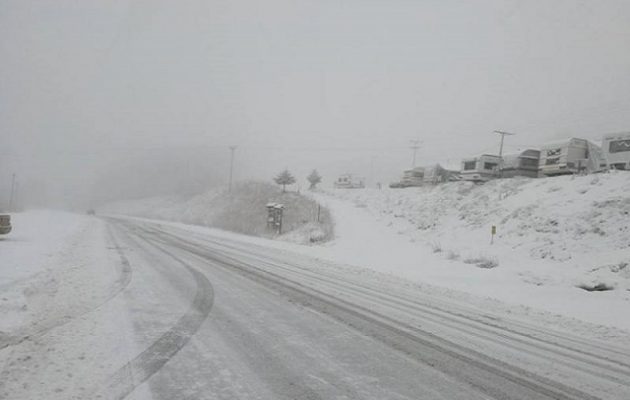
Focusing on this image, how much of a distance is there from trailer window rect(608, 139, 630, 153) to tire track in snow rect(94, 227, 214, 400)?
84.4 feet

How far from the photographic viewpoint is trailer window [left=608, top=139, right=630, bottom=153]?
77.7 feet

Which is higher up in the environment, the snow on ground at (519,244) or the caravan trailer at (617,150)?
the caravan trailer at (617,150)

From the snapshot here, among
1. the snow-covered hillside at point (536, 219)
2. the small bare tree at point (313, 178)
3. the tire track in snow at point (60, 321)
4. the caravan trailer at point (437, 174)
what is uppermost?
the caravan trailer at point (437, 174)

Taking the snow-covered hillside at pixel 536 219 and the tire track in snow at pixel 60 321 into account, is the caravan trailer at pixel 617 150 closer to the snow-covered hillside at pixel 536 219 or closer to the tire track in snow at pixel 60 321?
the snow-covered hillside at pixel 536 219

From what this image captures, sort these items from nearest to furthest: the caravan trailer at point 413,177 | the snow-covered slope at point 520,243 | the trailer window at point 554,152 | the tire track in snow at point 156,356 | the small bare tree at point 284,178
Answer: the tire track in snow at point 156,356 → the snow-covered slope at point 520,243 → the trailer window at point 554,152 → the caravan trailer at point 413,177 → the small bare tree at point 284,178

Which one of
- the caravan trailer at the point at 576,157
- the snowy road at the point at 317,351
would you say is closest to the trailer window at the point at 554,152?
the caravan trailer at the point at 576,157

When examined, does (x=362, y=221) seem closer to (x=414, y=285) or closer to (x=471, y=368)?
(x=414, y=285)

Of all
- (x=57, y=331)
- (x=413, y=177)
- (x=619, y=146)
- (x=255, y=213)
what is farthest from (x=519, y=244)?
(x=255, y=213)

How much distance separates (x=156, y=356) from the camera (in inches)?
184

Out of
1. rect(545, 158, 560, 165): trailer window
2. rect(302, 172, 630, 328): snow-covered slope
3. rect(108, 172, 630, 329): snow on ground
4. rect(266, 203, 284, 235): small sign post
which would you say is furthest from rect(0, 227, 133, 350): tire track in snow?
rect(545, 158, 560, 165): trailer window

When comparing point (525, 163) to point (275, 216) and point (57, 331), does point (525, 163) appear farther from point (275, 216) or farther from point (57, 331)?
point (57, 331)

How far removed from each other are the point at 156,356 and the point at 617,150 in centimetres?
2776

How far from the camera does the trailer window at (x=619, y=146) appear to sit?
77.7ft

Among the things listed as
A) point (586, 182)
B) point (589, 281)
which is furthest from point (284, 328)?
point (586, 182)
